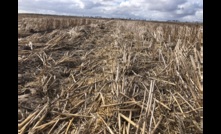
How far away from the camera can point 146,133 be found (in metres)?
2.75

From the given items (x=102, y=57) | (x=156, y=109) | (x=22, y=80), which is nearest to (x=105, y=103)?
(x=156, y=109)

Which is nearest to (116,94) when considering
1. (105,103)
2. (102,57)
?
(105,103)

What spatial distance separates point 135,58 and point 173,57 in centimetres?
73

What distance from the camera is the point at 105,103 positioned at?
3.42 metres

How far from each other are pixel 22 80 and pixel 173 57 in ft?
8.77
